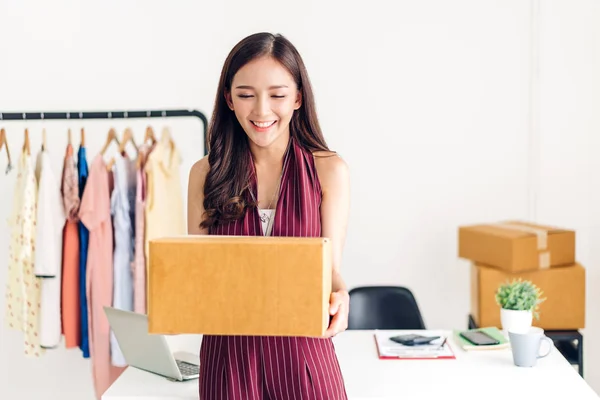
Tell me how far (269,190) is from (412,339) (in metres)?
1.03

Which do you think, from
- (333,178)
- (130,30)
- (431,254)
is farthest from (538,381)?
(130,30)

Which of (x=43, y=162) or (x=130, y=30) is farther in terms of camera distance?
(x=130, y=30)

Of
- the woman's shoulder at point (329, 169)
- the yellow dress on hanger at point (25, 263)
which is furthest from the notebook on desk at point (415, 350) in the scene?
the yellow dress on hanger at point (25, 263)

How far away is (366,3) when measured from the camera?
12.1ft

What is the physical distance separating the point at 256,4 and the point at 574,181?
5.83ft

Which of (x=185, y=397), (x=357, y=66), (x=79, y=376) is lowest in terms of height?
(x=79, y=376)

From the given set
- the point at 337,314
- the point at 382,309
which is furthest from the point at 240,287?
the point at 382,309

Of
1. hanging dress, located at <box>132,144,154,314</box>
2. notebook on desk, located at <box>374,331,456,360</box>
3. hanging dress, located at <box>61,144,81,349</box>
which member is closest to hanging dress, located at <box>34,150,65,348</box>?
hanging dress, located at <box>61,144,81,349</box>

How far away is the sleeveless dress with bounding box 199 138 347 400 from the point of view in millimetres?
1543

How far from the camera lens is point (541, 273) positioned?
314cm

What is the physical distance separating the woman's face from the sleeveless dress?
12cm

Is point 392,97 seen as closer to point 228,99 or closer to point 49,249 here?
point 49,249

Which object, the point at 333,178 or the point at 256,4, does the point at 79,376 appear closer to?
the point at 256,4

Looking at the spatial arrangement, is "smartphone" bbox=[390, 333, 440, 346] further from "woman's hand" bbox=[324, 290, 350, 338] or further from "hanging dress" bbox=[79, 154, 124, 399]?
"hanging dress" bbox=[79, 154, 124, 399]
